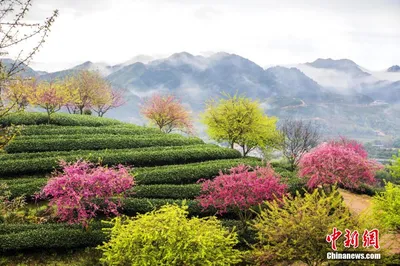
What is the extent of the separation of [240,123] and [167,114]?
12.3 metres

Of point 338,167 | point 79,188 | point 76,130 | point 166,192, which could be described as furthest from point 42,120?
point 338,167

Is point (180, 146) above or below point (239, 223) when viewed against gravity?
above

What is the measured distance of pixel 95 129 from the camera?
113 ft

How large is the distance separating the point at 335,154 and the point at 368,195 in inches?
444

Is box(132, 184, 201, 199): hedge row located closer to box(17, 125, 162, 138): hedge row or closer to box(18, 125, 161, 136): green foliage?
box(18, 125, 161, 136): green foliage

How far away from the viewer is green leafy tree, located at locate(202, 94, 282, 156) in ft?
120

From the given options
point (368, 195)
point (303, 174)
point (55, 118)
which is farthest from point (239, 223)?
point (55, 118)

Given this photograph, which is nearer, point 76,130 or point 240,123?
point 76,130

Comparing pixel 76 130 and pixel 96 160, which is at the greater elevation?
pixel 76 130

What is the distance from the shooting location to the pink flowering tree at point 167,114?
44.9 m

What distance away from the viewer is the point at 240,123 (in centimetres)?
3647

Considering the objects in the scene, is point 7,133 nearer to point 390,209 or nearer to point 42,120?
point 390,209

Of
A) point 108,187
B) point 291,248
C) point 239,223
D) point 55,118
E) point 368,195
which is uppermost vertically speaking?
point 55,118

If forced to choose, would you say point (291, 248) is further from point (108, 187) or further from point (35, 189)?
point (35, 189)
